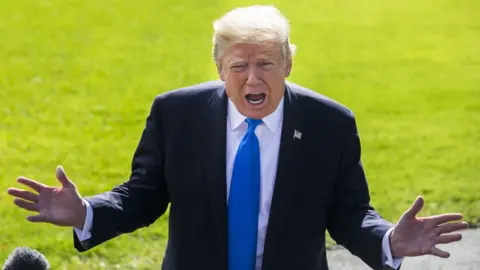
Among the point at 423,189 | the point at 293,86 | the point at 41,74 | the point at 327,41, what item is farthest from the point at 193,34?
the point at 293,86

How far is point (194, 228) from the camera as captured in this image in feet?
11.6

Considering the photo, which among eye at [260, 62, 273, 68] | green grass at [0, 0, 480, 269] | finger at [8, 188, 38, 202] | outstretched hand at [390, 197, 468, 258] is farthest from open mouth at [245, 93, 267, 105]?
green grass at [0, 0, 480, 269]

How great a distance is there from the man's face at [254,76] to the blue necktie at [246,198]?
0.16m

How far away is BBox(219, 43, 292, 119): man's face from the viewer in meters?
3.27

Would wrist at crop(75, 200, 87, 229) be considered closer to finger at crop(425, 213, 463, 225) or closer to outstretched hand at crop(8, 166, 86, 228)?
outstretched hand at crop(8, 166, 86, 228)

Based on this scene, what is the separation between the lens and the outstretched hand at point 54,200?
339 centimetres

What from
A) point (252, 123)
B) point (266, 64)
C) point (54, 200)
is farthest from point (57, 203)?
point (266, 64)

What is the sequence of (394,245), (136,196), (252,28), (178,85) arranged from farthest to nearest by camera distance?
(178,85), (136,196), (394,245), (252,28)

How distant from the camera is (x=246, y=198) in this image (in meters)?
3.46

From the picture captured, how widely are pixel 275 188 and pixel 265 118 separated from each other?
0.28m

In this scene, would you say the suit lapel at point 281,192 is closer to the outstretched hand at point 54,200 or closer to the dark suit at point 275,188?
the dark suit at point 275,188

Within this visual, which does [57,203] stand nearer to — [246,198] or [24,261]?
[24,261]

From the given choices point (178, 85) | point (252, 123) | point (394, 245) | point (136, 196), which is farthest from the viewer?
point (178, 85)

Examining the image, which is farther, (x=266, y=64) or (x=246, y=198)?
(x=246, y=198)
